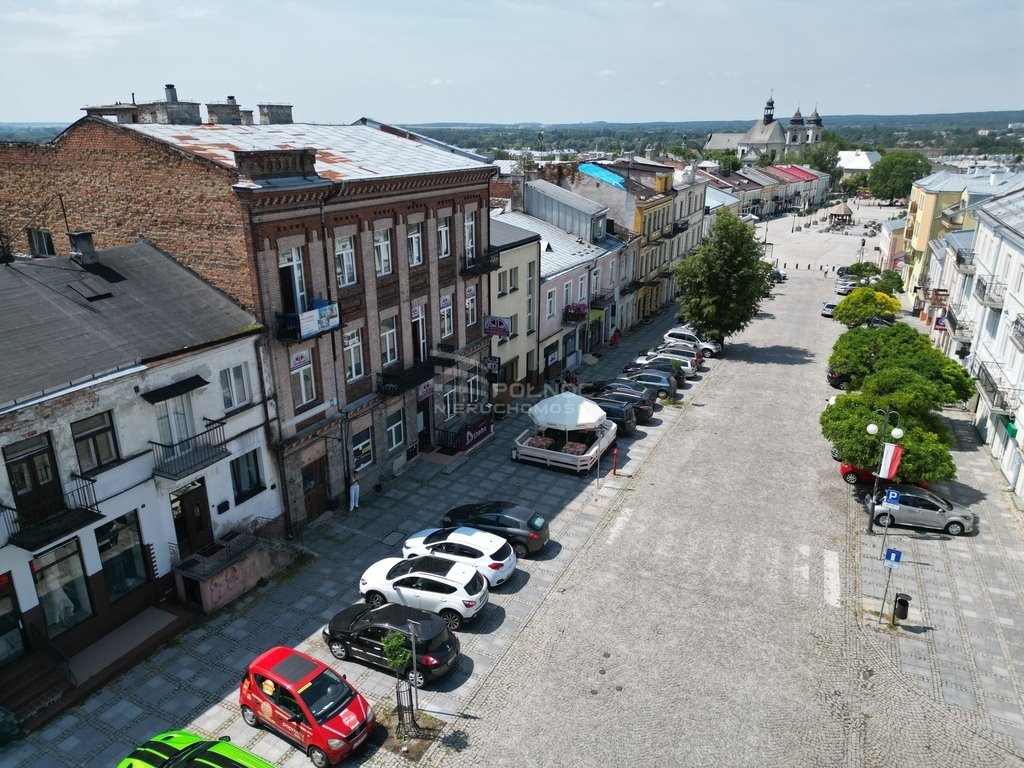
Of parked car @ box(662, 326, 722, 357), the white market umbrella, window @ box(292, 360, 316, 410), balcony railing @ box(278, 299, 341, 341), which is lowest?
parked car @ box(662, 326, 722, 357)

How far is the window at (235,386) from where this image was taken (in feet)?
69.4

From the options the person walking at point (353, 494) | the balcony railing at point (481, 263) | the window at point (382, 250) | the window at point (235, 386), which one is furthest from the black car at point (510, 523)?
the balcony railing at point (481, 263)

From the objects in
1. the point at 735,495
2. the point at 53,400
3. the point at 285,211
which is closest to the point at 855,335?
the point at 735,495

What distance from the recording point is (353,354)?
26.0 meters

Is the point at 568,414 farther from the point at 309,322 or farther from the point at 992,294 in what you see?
the point at 992,294

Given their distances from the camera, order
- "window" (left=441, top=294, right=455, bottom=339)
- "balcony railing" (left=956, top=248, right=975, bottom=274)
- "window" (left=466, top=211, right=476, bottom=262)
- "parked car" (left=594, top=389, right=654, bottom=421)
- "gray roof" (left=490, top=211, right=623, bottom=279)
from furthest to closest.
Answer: "balcony railing" (left=956, top=248, right=975, bottom=274) → "gray roof" (left=490, top=211, right=623, bottom=279) → "parked car" (left=594, top=389, right=654, bottom=421) → "window" (left=466, top=211, right=476, bottom=262) → "window" (left=441, top=294, right=455, bottom=339)

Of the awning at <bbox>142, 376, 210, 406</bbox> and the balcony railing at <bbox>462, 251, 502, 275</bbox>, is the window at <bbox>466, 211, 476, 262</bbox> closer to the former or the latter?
the balcony railing at <bbox>462, 251, 502, 275</bbox>

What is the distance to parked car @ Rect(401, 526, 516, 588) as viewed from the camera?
21484 millimetres

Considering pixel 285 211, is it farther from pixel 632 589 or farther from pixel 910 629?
pixel 910 629

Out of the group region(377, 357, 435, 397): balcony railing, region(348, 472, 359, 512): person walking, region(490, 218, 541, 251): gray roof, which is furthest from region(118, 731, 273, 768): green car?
region(490, 218, 541, 251): gray roof

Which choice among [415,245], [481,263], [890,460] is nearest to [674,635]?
[890,460]

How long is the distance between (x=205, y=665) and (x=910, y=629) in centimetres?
1991

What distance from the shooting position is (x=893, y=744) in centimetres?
1619

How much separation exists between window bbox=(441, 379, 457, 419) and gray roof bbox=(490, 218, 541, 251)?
7.28 meters
